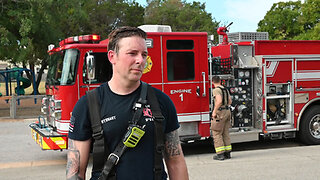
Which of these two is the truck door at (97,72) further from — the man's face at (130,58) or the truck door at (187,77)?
the man's face at (130,58)

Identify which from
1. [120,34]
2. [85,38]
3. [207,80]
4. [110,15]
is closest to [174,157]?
[120,34]

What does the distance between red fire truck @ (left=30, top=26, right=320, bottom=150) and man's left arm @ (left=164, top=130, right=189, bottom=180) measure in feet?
14.1

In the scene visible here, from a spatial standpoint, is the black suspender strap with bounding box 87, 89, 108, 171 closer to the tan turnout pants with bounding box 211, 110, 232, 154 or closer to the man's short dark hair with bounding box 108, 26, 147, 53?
the man's short dark hair with bounding box 108, 26, 147, 53

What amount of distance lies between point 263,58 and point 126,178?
23.1ft

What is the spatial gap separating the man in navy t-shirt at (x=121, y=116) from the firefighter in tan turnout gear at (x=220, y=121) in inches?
212

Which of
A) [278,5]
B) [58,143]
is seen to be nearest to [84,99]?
[58,143]

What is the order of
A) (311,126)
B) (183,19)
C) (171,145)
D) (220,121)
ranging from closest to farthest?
(171,145) → (220,121) → (311,126) → (183,19)

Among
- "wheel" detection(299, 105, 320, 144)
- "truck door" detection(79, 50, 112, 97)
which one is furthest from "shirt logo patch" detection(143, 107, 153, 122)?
"wheel" detection(299, 105, 320, 144)

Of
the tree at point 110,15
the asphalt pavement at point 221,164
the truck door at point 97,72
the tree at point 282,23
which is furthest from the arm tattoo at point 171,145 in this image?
the tree at point 110,15

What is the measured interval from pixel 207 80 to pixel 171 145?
18.5 feet

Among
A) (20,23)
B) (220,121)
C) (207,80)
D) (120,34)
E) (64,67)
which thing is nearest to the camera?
(120,34)

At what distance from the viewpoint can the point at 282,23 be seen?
101 ft

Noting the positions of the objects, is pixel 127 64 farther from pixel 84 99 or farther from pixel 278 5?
pixel 278 5

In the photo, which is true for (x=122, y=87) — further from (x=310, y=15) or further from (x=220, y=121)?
(x=310, y=15)
